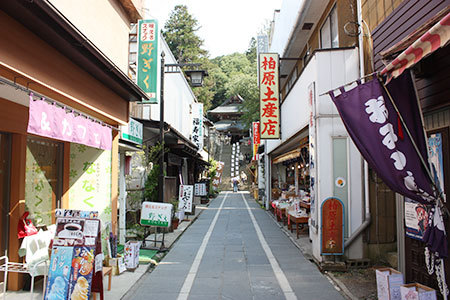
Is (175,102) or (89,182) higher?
(175,102)

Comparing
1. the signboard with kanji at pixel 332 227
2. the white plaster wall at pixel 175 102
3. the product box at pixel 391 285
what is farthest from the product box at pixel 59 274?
the white plaster wall at pixel 175 102

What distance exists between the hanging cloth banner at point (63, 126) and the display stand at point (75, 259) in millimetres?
1398

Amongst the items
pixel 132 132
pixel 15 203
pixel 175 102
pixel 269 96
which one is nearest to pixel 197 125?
pixel 175 102

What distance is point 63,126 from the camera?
5.20m

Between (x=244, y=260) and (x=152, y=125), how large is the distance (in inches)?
249

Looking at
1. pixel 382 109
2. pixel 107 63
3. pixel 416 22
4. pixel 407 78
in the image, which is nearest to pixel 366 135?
pixel 382 109

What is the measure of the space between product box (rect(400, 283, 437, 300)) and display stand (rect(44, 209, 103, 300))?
4.63 meters

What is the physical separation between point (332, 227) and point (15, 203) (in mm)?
6973

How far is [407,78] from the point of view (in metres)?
5.07

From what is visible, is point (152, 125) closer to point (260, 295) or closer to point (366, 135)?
point (260, 295)

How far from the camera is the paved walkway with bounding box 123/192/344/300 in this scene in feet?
21.5

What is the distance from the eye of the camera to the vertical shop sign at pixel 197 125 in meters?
28.7

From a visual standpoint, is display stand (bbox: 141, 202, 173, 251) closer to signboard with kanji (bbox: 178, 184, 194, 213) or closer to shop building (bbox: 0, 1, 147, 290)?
shop building (bbox: 0, 1, 147, 290)

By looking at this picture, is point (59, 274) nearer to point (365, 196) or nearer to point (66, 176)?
point (66, 176)
